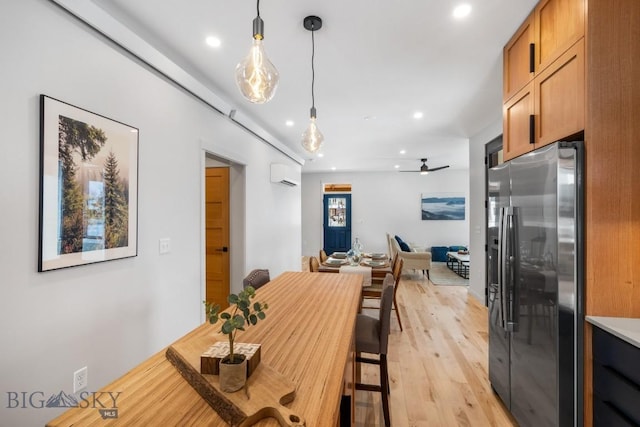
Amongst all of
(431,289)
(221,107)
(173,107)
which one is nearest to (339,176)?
(431,289)

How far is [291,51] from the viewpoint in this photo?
2365 millimetres

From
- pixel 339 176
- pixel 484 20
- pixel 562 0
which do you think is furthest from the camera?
pixel 339 176

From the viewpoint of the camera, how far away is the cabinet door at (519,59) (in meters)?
1.93

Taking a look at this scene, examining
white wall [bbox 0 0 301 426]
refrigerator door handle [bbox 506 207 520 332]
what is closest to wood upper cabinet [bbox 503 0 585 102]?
refrigerator door handle [bbox 506 207 520 332]

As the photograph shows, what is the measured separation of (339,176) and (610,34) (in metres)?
7.76

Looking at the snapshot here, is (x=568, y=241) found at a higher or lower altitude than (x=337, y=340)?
higher

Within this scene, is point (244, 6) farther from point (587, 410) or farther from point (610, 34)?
point (587, 410)

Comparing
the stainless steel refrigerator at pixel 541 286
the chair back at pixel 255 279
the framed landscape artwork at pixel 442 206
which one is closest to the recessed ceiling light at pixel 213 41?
the chair back at pixel 255 279

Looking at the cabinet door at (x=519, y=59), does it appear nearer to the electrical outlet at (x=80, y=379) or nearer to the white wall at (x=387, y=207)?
the electrical outlet at (x=80, y=379)

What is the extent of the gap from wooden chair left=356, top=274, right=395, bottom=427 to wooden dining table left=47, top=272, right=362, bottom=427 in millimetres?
278

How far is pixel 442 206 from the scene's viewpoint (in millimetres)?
8680

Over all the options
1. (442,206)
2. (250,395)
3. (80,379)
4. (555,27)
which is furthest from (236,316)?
(442,206)

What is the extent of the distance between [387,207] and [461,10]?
23.7ft

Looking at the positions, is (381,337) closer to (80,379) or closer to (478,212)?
(80,379)
